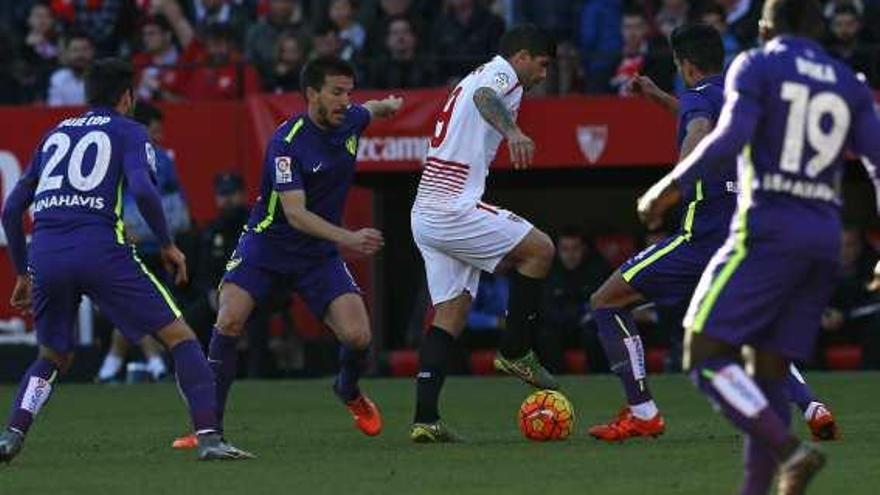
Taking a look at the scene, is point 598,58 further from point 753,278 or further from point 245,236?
point 753,278

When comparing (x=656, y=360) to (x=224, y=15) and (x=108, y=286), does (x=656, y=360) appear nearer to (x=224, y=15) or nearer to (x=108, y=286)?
(x=224, y=15)

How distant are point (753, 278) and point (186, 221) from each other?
41.3 feet

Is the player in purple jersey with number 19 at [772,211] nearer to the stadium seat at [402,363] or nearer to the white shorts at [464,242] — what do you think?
the white shorts at [464,242]

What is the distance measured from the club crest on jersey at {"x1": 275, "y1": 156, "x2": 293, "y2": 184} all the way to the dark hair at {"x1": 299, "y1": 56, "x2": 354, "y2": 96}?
1.49 feet

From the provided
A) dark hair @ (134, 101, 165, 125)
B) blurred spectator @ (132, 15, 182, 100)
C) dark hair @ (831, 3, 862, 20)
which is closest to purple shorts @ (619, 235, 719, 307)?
dark hair @ (134, 101, 165, 125)

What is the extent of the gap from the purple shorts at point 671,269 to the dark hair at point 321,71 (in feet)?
6.11

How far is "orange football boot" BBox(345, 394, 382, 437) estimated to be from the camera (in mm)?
12719

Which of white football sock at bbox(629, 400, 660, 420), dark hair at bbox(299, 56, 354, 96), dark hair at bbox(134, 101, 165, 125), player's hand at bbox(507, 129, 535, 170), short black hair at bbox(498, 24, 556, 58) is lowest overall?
white football sock at bbox(629, 400, 660, 420)

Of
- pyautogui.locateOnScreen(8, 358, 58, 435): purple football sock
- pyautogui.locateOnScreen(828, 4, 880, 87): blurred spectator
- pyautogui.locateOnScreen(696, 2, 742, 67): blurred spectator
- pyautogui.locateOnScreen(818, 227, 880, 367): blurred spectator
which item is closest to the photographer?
pyautogui.locateOnScreen(8, 358, 58, 435): purple football sock

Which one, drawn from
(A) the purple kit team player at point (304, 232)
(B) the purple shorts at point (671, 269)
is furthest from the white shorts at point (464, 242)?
(B) the purple shorts at point (671, 269)

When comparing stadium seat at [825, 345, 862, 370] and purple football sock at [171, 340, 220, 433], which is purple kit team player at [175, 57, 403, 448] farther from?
stadium seat at [825, 345, 862, 370]

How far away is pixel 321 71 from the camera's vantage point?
39.2ft

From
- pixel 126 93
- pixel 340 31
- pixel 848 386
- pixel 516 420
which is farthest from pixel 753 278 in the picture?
pixel 340 31

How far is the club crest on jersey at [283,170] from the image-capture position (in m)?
11.8
